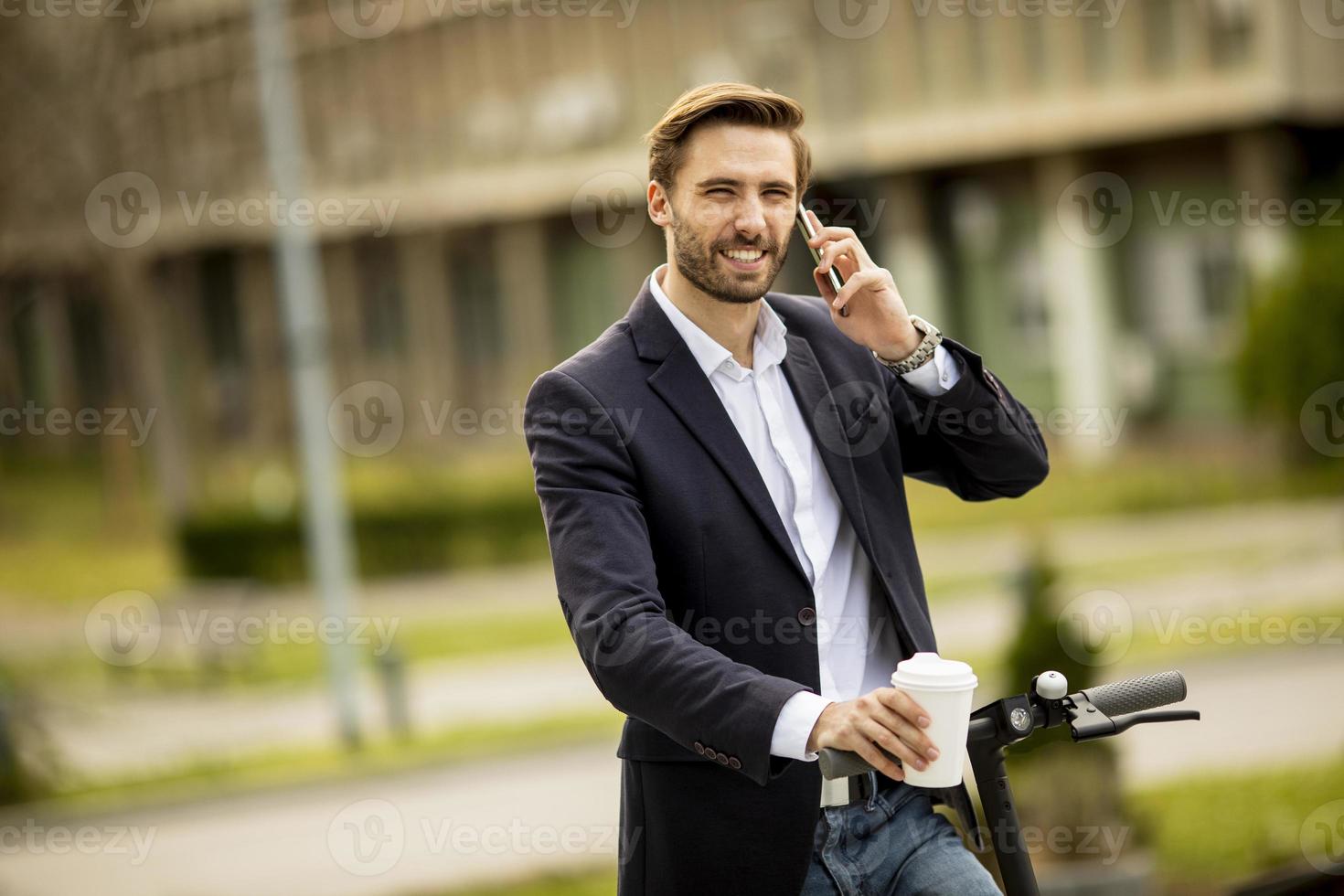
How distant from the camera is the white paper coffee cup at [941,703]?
216cm

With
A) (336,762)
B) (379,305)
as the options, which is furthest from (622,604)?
(379,305)

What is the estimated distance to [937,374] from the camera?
8.89 ft

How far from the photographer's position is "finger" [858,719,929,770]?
7.07 ft

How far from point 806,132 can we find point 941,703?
19317 mm

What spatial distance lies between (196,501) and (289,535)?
3.01 meters

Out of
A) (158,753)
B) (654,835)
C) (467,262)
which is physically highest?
(467,262)

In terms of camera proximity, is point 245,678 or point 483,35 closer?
point 245,678

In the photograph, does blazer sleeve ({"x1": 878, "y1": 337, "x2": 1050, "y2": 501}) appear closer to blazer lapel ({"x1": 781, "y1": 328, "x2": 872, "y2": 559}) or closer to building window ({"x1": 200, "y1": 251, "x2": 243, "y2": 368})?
blazer lapel ({"x1": 781, "y1": 328, "x2": 872, "y2": 559})

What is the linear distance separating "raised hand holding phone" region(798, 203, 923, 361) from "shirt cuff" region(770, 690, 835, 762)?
27.4 inches

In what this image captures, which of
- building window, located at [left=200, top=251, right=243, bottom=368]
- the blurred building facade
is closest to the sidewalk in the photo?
the blurred building facade

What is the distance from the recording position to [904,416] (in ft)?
9.73

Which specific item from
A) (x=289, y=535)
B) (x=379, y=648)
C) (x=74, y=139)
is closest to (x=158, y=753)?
(x=379, y=648)

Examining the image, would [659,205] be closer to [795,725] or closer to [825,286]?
[825,286]

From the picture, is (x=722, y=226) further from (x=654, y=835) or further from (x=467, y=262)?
(x=467, y=262)
